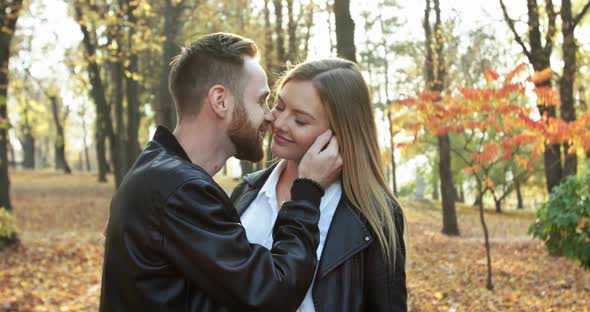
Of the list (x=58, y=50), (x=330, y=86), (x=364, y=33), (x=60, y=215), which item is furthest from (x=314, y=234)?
(x=58, y=50)

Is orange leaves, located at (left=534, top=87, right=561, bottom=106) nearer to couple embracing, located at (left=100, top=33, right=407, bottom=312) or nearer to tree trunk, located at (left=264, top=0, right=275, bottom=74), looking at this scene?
couple embracing, located at (left=100, top=33, right=407, bottom=312)

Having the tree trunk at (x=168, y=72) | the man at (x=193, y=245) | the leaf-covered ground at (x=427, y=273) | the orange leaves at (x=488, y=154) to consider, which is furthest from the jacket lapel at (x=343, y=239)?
the tree trunk at (x=168, y=72)

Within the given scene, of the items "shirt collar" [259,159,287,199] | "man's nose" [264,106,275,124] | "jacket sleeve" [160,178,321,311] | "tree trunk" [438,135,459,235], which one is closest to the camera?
"jacket sleeve" [160,178,321,311]

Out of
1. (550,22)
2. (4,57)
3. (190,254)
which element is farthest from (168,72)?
(190,254)

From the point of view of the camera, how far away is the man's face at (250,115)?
2.66 metres

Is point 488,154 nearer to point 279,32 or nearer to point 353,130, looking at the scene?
point 353,130

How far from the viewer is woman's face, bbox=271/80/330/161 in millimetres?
2758

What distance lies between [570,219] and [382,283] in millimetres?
9129

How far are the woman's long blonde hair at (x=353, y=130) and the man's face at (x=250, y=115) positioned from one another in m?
0.22

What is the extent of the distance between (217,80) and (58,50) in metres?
32.0

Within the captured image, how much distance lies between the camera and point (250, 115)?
2.69 metres

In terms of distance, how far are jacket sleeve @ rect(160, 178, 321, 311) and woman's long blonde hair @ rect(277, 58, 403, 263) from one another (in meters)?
0.54

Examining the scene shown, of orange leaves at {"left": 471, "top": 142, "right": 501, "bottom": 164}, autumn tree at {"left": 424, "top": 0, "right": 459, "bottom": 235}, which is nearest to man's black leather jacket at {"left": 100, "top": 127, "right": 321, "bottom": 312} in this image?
orange leaves at {"left": 471, "top": 142, "right": 501, "bottom": 164}

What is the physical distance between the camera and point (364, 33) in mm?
31672
